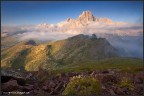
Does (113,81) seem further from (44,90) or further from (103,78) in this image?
(44,90)

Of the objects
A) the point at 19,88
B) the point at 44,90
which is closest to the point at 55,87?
the point at 44,90

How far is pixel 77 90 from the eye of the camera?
60.0ft

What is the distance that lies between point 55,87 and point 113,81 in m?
5.79

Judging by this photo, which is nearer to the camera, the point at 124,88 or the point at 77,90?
the point at 77,90

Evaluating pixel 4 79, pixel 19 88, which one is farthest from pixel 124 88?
pixel 4 79

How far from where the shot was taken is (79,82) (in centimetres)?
1886

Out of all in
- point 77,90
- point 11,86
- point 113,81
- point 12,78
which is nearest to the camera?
point 77,90

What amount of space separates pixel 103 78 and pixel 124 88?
3.80 m

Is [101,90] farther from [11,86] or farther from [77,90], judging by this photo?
[11,86]

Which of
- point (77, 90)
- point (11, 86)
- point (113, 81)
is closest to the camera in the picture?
point (77, 90)

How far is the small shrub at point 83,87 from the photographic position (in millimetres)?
18203

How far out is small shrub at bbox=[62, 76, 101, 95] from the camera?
18.2 meters

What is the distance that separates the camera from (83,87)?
18500mm

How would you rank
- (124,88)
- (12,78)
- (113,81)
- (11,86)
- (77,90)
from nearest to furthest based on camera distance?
(77,90) → (11,86) → (124,88) → (12,78) → (113,81)
